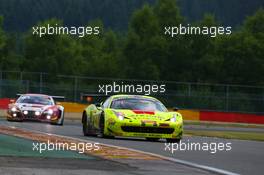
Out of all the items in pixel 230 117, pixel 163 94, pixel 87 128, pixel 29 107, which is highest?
pixel 163 94

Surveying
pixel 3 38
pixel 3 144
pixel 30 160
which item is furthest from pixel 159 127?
pixel 3 38

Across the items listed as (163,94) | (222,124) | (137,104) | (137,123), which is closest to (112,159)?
(137,123)

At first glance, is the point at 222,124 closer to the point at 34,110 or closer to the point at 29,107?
the point at 34,110

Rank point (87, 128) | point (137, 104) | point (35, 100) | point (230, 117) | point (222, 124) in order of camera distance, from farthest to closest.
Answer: point (230, 117), point (222, 124), point (35, 100), point (87, 128), point (137, 104)

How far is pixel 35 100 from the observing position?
31.5 metres

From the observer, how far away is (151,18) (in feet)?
240

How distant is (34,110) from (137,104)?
29.3 feet

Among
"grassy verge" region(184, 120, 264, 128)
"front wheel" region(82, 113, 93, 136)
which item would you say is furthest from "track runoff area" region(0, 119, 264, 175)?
"grassy verge" region(184, 120, 264, 128)

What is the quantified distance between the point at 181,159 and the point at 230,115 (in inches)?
1465

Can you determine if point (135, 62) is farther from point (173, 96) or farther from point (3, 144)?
point (3, 144)

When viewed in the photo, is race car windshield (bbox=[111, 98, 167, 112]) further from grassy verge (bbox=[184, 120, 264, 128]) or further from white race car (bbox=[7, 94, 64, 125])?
grassy verge (bbox=[184, 120, 264, 128])

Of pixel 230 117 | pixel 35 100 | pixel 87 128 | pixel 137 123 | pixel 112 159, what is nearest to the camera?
pixel 112 159

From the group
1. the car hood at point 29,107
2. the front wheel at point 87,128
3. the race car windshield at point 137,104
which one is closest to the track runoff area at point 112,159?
the race car windshield at point 137,104

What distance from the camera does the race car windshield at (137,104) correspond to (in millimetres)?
22062
